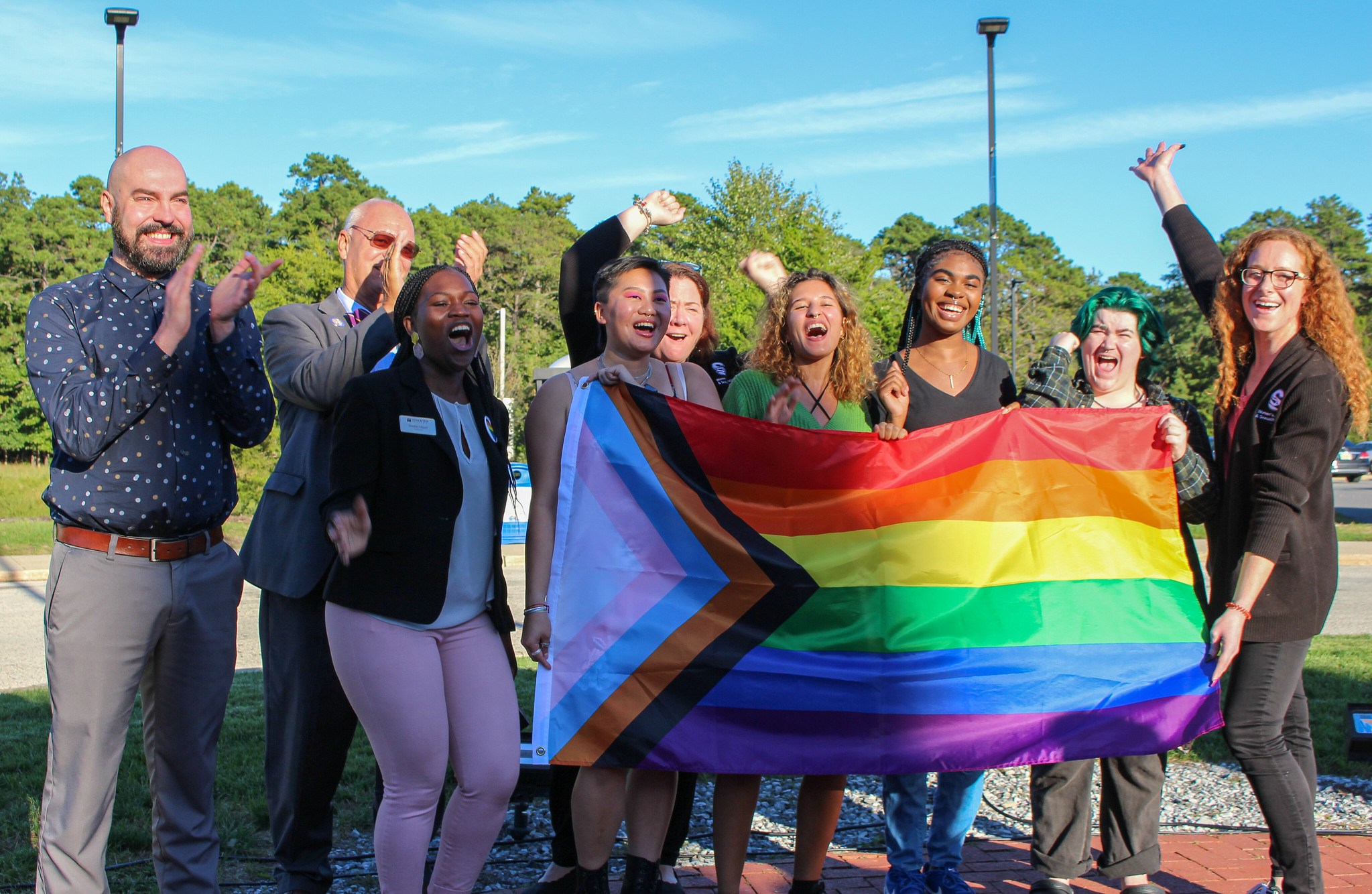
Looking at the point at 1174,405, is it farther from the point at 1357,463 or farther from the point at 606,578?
the point at 1357,463

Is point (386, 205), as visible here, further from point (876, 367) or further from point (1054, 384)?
point (1054, 384)

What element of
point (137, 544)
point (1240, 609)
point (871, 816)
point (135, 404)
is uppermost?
point (135, 404)

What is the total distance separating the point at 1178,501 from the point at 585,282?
7.62 ft

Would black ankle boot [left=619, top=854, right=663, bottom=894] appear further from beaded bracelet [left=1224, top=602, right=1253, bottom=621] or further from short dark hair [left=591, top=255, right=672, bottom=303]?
beaded bracelet [left=1224, top=602, right=1253, bottom=621]

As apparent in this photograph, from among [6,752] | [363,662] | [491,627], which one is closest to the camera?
[363,662]

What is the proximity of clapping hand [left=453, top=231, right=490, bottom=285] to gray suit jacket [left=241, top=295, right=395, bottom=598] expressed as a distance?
0.32 meters

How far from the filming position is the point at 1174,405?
152 inches

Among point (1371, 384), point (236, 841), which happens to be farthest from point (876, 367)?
point (236, 841)

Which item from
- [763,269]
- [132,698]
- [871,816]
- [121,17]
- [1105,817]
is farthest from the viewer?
[121,17]

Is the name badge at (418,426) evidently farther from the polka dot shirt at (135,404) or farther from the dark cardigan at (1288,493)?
the dark cardigan at (1288,493)

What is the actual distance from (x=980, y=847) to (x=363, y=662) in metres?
2.75

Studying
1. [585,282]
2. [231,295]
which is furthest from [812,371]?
[231,295]

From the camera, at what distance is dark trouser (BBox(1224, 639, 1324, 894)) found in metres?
3.36

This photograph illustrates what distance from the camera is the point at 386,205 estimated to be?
373 cm
